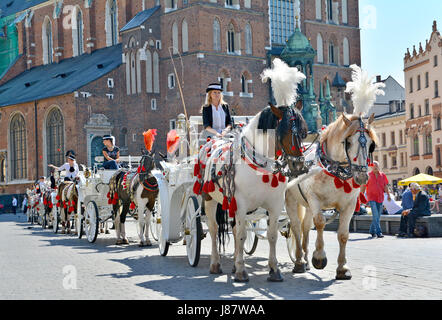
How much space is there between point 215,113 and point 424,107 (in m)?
51.7

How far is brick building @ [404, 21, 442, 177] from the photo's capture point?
55.9 m

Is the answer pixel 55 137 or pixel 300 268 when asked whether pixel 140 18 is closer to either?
pixel 55 137

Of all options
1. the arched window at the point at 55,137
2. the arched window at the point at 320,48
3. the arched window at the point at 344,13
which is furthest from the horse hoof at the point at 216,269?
the arched window at the point at 344,13

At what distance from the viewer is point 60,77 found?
176 ft

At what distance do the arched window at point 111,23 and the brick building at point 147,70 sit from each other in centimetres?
8

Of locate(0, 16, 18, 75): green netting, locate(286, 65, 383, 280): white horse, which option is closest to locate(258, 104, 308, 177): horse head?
locate(286, 65, 383, 280): white horse

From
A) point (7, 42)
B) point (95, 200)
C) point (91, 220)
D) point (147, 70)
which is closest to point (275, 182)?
point (91, 220)

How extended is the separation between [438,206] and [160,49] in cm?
2469

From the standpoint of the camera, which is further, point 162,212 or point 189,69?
point 189,69

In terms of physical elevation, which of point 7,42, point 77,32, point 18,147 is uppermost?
point 7,42

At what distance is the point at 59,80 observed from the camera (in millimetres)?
52719

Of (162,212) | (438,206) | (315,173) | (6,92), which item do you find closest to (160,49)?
(6,92)

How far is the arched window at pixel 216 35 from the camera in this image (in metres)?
44.7
